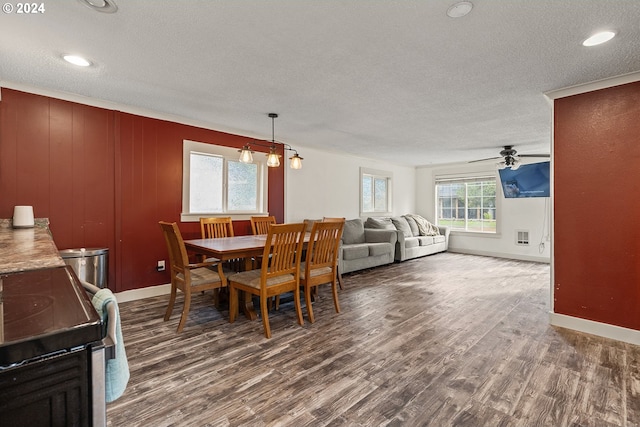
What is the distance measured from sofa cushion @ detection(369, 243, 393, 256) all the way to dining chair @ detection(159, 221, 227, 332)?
3.14 meters

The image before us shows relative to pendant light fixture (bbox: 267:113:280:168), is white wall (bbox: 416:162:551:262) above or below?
below

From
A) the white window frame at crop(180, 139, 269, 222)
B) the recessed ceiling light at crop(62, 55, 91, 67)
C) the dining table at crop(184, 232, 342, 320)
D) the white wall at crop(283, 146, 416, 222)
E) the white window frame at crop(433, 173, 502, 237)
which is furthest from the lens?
the white window frame at crop(433, 173, 502, 237)

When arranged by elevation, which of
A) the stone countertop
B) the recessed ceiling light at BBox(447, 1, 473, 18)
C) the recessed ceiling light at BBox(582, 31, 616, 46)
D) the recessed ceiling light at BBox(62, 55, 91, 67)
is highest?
the recessed ceiling light at BBox(62, 55, 91, 67)

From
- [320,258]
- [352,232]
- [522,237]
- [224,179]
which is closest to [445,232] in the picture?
[522,237]

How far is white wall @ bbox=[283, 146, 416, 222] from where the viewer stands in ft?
17.8

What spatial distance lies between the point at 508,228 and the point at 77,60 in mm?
7689

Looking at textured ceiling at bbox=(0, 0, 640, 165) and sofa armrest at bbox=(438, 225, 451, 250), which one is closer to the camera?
textured ceiling at bbox=(0, 0, 640, 165)

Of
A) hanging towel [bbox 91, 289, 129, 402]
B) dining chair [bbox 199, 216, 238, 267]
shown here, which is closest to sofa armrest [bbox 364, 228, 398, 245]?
dining chair [bbox 199, 216, 238, 267]

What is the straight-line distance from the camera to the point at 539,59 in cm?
236

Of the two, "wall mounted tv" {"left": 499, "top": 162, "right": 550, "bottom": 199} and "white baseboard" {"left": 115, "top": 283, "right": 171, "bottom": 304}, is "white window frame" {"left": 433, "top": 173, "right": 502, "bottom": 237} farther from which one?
"white baseboard" {"left": 115, "top": 283, "right": 171, "bottom": 304}

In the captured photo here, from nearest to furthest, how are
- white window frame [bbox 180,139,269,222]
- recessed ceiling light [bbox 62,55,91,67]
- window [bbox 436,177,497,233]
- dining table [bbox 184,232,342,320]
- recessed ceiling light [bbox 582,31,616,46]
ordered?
recessed ceiling light [bbox 582,31,616,46] < recessed ceiling light [bbox 62,55,91,67] < dining table [bbox 184,232,342,320] < white window frame [bbox 180,139,269,222] < window [bbox 436,177,497,233]

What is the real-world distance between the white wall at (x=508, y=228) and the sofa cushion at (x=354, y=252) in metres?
3.46

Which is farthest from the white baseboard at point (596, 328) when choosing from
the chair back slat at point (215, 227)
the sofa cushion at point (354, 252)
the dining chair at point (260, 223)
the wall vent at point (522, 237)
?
the wall vent at point (522, 237)

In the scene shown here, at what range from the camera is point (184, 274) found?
2727 mm
